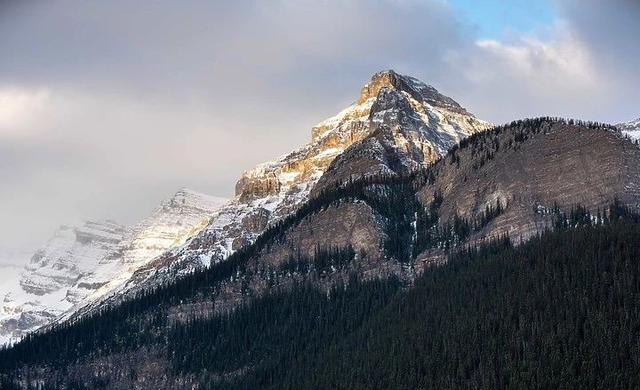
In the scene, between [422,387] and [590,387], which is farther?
[422,387]

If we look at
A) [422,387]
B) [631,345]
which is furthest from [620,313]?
[422,387]

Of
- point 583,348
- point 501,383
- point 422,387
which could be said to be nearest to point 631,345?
point 583,348

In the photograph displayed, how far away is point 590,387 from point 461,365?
24.4 m

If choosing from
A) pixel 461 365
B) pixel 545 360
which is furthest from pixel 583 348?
pixel 461 365

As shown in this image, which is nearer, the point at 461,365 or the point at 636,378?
the point at 636,378

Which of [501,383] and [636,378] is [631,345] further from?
[501,383]

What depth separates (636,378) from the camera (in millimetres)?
183125

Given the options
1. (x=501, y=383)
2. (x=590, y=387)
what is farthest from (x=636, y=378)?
(x=501, y=383)

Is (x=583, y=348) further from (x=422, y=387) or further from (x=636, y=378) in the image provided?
(x=422, y=387)

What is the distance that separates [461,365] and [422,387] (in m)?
7.20

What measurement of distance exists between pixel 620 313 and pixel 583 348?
1100 cm

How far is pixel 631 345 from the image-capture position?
628ft

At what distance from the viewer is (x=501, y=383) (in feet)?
630

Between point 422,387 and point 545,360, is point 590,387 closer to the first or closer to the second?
point 545,360
